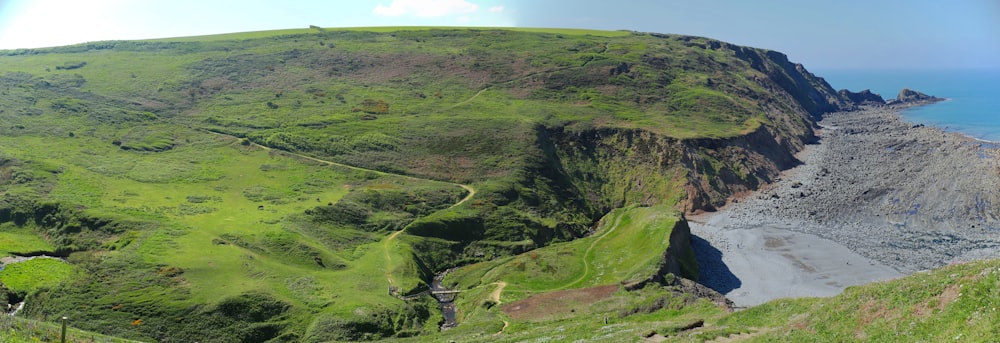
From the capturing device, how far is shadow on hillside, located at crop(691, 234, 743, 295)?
74.9 metres

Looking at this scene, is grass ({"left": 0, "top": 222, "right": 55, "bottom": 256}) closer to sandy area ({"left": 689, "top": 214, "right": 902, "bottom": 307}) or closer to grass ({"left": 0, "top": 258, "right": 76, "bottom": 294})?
grass ({"left": 0, "top": 258, "right": 76, "bottom": 294})

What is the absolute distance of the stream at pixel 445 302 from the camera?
209ft

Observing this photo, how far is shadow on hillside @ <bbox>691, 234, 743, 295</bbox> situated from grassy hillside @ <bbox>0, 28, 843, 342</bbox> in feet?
11.4

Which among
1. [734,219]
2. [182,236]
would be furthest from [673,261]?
[182,236]

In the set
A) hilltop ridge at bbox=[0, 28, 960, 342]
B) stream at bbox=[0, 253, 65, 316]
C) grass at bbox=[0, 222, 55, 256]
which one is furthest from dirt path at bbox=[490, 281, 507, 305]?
grass at bbox=[0, 222, 55, 256]

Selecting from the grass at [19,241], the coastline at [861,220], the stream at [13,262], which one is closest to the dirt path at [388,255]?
the stream at [13,262]

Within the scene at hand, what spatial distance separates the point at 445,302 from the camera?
2753 inches

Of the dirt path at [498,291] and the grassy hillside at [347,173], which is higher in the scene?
the grassy hillside at [347,173]

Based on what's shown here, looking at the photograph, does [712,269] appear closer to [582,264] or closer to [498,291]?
[582,264]

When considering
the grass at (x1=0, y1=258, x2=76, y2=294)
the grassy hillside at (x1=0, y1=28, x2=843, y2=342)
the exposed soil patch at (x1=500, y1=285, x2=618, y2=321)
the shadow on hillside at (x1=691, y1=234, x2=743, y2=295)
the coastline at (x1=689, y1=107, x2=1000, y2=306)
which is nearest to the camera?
the grass at (x1=0, y1=258, x2=76, y2=294)

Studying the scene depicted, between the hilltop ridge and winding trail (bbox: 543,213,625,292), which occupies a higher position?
the hilltop ridge

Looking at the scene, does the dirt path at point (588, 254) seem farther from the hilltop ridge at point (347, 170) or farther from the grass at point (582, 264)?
the hilltop ridge at point (347, 170)

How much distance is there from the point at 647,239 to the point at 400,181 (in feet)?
139

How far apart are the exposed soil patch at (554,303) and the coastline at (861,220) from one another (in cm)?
1751
